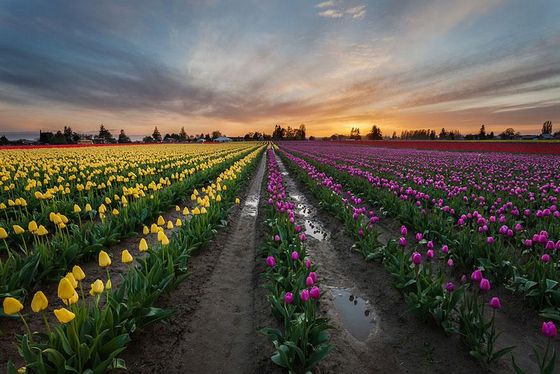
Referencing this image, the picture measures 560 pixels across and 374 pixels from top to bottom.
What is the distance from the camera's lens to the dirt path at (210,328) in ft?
9.91

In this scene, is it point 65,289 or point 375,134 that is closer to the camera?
point 65,289

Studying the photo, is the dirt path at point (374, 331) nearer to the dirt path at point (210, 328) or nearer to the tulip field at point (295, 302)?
the tulip field at point (295, 302)

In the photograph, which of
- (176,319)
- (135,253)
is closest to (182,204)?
(135,253)

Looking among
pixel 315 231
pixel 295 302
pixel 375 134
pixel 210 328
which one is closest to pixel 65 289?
pixel 210 328

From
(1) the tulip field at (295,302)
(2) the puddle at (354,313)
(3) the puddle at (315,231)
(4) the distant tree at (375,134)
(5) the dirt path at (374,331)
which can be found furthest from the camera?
(4) the distant tree at (375,134)

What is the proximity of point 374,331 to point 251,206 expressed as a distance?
7403mm

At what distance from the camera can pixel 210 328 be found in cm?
363

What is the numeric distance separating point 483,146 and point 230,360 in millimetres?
43925

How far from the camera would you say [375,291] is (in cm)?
451

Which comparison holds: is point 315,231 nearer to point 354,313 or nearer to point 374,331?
point 354,313

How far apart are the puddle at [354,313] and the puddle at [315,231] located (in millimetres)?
2630

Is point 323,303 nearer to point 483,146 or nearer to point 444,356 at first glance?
point 444,356

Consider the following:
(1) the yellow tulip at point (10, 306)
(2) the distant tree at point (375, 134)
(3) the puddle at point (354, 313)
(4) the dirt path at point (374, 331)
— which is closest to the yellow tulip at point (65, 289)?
(1) the yellow tulip at point (10, 306)

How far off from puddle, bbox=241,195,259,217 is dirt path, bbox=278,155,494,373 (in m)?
4.09
